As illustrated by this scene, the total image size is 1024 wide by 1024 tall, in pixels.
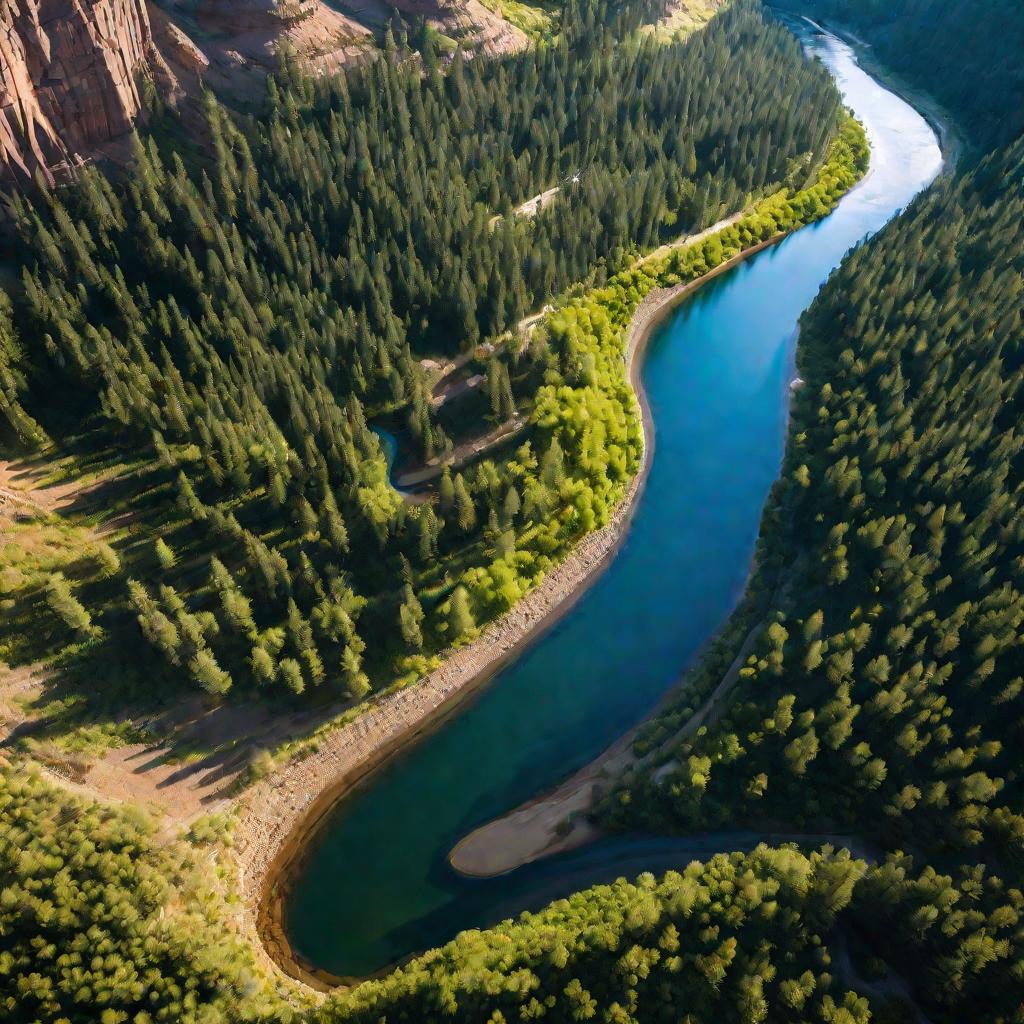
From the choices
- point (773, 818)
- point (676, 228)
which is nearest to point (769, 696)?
point (773, 818)

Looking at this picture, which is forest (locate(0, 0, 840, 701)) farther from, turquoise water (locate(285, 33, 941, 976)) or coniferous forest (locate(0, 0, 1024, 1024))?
turquoise water (locate(285, 33, 941, 976))

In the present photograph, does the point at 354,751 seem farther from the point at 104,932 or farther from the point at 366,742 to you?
the point at 104,932

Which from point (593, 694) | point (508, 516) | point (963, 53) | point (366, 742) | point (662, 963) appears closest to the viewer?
point (662, 963)

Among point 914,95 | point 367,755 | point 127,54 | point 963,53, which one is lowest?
point 367,755

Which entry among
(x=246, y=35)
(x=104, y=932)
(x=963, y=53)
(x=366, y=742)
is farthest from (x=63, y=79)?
(x=963, y=53)

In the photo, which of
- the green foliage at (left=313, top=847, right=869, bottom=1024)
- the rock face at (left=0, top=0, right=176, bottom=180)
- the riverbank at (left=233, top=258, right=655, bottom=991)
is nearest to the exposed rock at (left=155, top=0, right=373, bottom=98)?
the rock face at (left=0, top=0, right=176, bottom=180)

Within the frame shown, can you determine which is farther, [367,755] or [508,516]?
[508,516]

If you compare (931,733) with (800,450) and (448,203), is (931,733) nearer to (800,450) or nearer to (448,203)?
(800,450)

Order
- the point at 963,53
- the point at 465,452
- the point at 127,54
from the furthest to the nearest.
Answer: the point at 963,53, the point at 127,54, the point at 465,452
